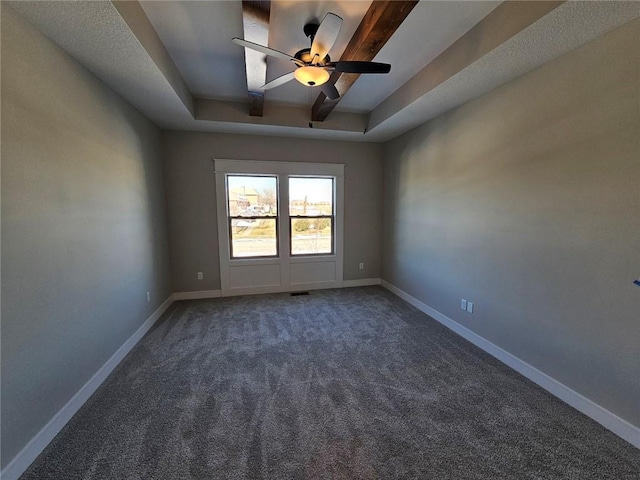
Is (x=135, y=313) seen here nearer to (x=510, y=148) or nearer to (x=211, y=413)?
(x=211, y=413)

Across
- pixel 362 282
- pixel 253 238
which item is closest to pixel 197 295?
pixel 253 238

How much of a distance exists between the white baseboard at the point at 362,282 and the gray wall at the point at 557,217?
70.6 inches

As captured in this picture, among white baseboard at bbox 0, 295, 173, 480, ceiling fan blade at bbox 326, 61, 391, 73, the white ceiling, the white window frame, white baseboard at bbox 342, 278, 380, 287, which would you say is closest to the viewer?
white baseboard at bbox 0, 295, 173, 480

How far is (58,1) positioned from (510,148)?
3315mm

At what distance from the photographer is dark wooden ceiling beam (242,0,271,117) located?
178 cm

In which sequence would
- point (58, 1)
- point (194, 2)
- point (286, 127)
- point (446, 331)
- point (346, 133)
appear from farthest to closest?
point (346, 133) < point (286, 127) < point (446, 331) < point (194, 2) < point (58, 1)

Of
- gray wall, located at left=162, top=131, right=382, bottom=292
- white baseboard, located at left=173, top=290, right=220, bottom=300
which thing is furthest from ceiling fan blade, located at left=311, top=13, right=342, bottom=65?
white baseboard, located at left=173, top=290, right=220, bottom=300

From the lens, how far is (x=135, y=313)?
289 centimetres

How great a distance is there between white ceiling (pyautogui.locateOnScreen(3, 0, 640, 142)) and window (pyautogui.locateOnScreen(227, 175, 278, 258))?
40.6 inches

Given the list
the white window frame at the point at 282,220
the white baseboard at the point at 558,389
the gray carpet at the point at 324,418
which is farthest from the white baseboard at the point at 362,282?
the gray carpet at the point at 324,418

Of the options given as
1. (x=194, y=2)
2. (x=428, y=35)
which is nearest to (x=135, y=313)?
(x=194, y=2)

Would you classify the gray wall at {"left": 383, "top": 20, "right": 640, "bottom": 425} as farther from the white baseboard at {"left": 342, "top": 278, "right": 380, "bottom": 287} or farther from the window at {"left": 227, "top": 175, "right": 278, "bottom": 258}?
the window at {"left": 227, "top": 175, "right": 278, "bottom": 258}

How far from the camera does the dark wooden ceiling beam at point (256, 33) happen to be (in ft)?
5.82

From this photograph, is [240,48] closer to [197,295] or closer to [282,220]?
[282,220]
